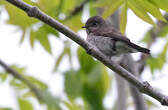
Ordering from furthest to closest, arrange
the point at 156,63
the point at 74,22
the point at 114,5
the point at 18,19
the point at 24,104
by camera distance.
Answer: the point at 24,104 → the point at 156,63 → the point at 74,22 → the point at 18,19 → the point at 114,5

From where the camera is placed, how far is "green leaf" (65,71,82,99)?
3.85m

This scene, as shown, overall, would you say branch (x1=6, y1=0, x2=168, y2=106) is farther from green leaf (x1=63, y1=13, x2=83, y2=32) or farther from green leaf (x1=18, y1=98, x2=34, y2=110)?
green leaf (x1=18, y1=98, x2=34, y2=110)

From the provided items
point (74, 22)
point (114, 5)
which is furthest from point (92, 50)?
point (74, 22)

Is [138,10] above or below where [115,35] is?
below

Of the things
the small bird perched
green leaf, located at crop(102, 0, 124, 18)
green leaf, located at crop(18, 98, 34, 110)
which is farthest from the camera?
green leaf, located at crop(18, 98, 34, 110)

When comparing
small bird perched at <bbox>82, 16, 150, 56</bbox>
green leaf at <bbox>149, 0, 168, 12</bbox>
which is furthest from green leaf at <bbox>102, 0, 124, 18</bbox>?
small bird perched at <bbox>82, 16, 150, 56</bbox>

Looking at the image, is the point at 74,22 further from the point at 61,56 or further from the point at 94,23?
the point at 61,56

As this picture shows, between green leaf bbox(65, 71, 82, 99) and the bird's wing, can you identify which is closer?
the bird's wing

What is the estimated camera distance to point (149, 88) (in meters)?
2.52

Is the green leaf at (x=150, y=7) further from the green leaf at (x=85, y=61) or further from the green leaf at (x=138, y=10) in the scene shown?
the green leaf at (x=85, y=61)

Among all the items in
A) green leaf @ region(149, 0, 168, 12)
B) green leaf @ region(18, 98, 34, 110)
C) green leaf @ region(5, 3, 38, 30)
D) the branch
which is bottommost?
the branch

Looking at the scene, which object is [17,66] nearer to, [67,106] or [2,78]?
[2,78]

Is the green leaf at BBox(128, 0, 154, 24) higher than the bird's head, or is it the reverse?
the bird's head

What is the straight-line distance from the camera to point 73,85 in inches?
154
